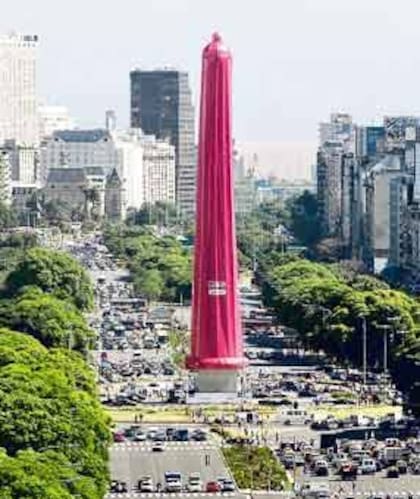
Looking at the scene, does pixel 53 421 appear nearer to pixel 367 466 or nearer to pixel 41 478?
pixel 41 478

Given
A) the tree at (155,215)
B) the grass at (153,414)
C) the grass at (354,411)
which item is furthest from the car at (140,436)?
the tree at (155,215)

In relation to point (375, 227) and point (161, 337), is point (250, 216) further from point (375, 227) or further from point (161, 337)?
point (161, 337)

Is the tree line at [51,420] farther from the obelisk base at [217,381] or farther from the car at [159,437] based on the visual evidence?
the obelisk base at [217,381]

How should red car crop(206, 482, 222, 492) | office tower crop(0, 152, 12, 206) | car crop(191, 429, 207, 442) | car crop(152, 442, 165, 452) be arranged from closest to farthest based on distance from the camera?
red car crop(206, 482, 222, 492) < car crop(152, 442, 165, 452) < car crop(191, 429, 207, 442) < office tower crop(0, 152, 12, 206)

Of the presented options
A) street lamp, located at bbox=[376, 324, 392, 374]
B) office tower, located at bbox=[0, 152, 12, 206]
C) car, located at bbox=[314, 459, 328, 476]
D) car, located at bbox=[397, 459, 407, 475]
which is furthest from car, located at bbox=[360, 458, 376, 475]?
office tower, located at bbox=[0, 152, 12, 206]

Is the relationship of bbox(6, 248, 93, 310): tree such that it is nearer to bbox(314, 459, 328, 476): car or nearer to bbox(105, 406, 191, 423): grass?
bbox(105, 406, 191, 423): grass

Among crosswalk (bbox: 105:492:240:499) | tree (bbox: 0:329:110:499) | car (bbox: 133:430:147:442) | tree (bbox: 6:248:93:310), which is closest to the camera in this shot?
tree (bbox: 0:329:110:499)

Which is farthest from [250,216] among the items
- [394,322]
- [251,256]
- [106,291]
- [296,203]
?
[394,322]

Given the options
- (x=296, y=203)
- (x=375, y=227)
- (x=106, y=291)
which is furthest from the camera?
(x=296, y=203)
